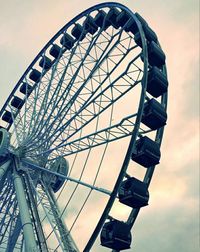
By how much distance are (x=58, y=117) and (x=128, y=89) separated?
4.39 m

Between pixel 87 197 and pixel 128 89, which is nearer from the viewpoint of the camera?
pixel 87 197

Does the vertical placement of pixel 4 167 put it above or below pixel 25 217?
above

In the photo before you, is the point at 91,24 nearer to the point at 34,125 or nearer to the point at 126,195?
the point at 34,125

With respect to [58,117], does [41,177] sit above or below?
below

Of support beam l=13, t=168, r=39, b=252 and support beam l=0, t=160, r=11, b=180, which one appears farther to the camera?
support beam l=0, t=160, r=11, b=180

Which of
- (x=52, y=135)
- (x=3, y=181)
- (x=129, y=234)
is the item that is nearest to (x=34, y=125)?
(x=52, y=135)

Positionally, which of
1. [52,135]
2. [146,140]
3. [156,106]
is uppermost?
[156,106]

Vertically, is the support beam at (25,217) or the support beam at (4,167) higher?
the support beam at (4,167)

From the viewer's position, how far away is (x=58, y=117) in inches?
740

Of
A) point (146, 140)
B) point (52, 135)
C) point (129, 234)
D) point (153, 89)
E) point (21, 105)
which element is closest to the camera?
point (129, 234)

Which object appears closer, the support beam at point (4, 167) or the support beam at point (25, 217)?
the support beam at point (25, 217)

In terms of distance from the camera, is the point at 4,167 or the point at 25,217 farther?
the point at 4,167

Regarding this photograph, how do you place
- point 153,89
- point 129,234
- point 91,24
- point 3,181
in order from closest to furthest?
point 129,234 < point 153,89 < point 3,181 < point 91,24

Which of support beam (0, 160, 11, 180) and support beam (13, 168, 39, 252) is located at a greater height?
support beam (0, 160, 11, 180)
